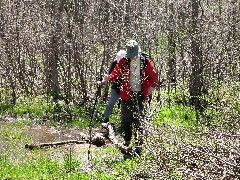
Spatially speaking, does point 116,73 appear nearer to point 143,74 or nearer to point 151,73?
point 143,74

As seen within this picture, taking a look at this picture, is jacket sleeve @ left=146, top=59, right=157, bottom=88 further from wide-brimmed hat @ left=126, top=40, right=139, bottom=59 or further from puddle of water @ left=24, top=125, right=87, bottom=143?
puddle of water @ left=24, top=125, right=87, bottom=143

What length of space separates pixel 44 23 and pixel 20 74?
1.94 meters

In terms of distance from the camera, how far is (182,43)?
42.2 feet

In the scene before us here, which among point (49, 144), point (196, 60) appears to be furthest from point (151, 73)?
point (196, 60)

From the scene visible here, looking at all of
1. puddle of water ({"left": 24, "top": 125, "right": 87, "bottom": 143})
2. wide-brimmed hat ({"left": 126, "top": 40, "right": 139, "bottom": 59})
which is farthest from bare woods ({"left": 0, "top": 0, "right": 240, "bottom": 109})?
wide-brimmed hat ({"left": 126, "top": 40, "right": 139, "bottom": 59})

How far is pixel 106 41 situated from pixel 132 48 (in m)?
5.16

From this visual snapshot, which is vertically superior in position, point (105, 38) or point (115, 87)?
point (105, 38)

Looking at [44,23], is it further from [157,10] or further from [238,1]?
[238,1]

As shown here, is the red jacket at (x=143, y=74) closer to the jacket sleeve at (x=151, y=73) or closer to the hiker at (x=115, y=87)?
the jacket sleeve at (x=151, y=73)

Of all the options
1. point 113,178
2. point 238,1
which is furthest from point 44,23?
point 113,178

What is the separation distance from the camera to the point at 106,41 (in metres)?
13.6

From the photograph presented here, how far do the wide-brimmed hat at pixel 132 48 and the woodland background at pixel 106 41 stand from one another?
12.5ft

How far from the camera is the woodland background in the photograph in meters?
12.6

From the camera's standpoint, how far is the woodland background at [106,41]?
12.6 m
